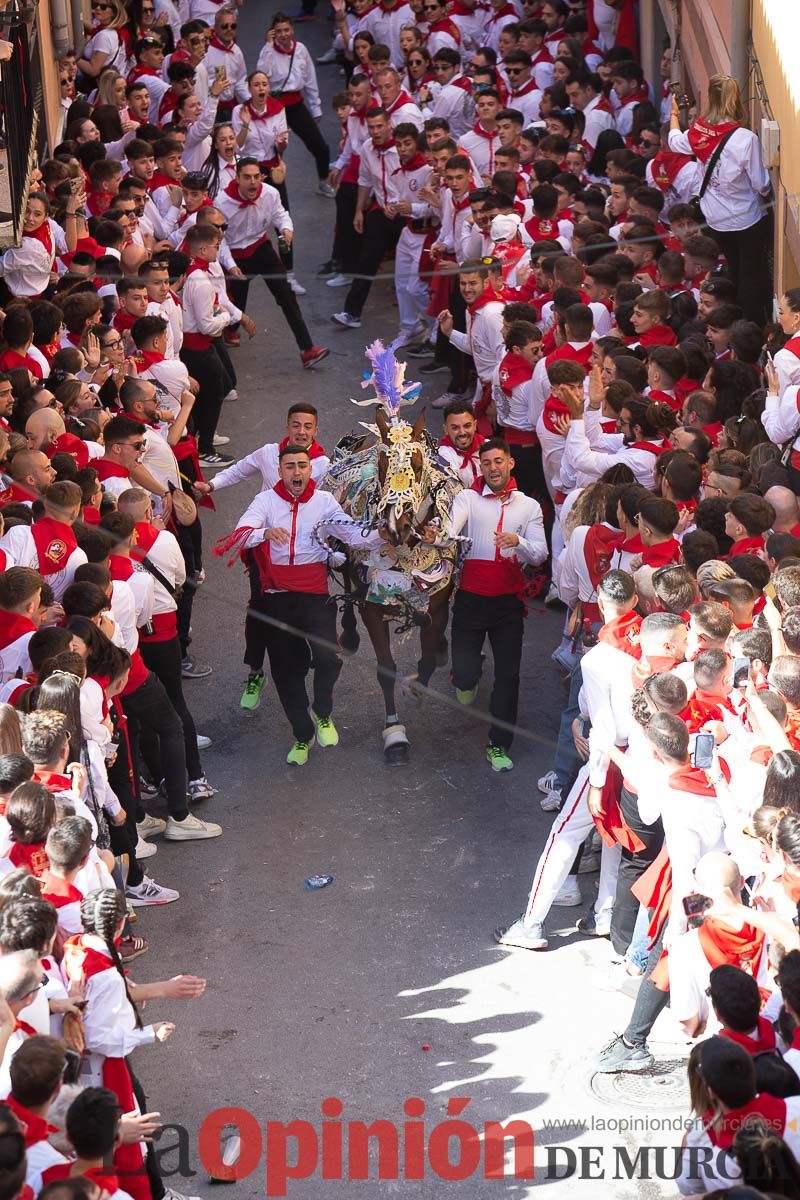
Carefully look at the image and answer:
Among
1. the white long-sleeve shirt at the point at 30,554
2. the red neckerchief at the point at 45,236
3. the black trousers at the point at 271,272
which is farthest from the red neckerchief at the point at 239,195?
the white long-sleeve shirt at the point at 30,554

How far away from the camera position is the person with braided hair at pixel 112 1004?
16.6 feet

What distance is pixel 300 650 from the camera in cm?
851

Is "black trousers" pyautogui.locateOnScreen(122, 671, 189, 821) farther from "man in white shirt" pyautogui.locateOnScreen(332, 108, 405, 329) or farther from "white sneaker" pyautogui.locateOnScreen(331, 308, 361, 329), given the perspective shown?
"white sneaker" pyautogui.locateOnScreen(331, 308, 361, 329)

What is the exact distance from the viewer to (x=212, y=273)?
11078 mm

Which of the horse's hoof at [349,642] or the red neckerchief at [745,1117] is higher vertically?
the red neckerchief at [745,1117]

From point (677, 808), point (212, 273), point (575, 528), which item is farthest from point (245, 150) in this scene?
point (677, 808)

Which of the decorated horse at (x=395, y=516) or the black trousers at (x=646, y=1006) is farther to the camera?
the decorated horse at (x=395, y=516)

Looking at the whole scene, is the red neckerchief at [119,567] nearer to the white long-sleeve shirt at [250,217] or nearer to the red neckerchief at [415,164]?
the white long-sleeve shirt at [250,217]

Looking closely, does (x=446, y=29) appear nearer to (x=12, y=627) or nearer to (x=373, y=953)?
(x=12, y=627)

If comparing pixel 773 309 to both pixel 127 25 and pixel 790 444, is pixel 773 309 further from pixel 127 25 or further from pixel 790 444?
pixel 127 25

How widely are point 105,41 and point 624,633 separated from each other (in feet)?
33.0

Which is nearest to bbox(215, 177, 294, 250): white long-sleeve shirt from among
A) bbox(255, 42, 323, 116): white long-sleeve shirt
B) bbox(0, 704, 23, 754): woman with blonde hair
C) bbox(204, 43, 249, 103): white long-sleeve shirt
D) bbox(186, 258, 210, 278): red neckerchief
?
bbox(186, 258, 210, 278): red neckerchief

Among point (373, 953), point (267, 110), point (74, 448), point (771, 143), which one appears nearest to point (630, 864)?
point (373, 953)

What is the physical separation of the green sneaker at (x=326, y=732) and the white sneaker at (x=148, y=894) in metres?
1.42
